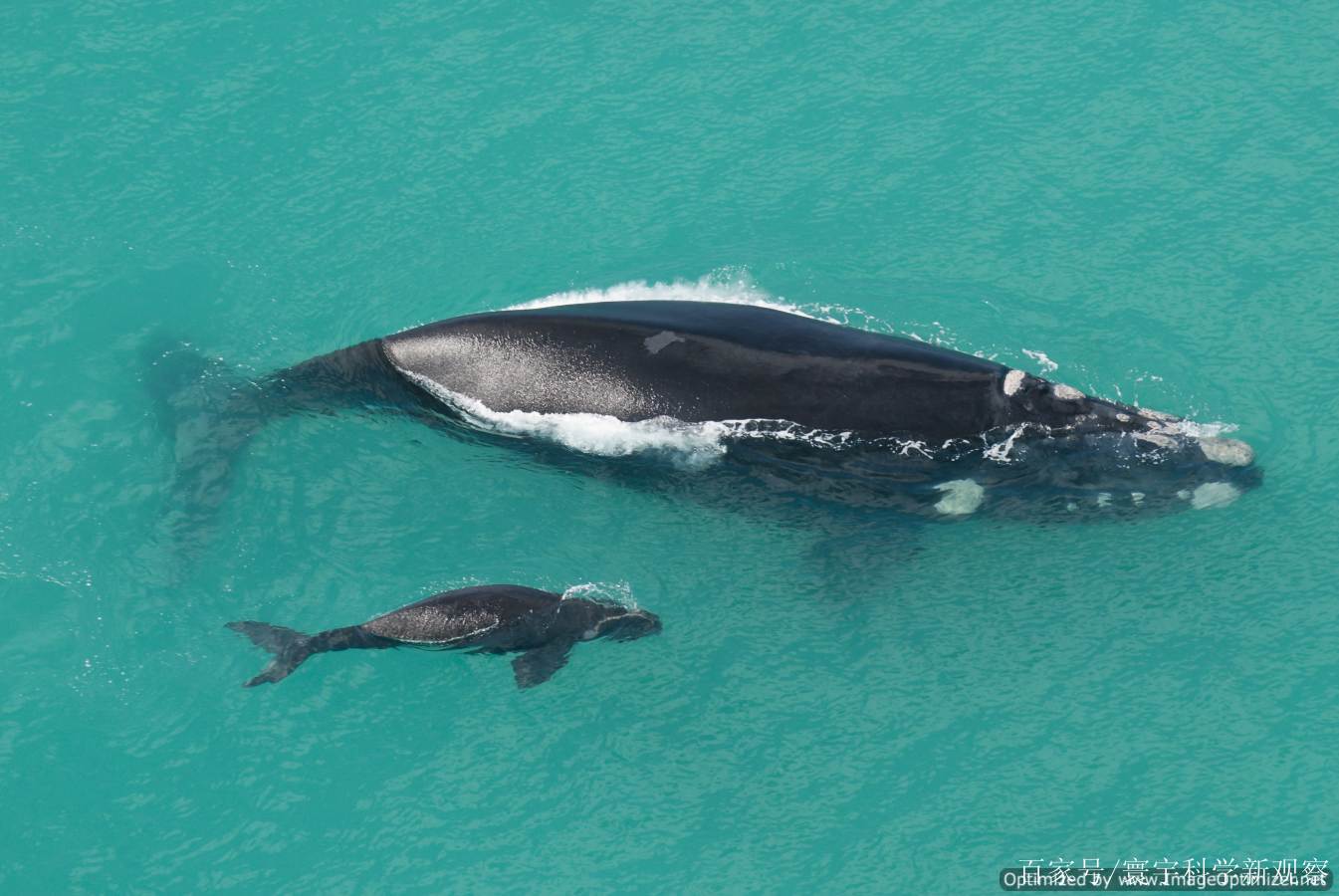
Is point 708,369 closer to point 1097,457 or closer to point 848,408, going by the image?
point 848,408

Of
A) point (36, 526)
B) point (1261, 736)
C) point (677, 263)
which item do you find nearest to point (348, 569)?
point (36, 526)

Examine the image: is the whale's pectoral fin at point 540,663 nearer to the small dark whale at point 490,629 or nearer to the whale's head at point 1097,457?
the small dark whale at point 490,629

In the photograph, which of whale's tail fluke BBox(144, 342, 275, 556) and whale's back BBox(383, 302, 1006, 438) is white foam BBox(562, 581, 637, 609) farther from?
whale's tail fluke BBox(144, 342, 275, 556)

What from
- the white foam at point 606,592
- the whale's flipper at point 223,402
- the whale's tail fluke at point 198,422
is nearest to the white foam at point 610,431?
the whale's flipper at point 223,402

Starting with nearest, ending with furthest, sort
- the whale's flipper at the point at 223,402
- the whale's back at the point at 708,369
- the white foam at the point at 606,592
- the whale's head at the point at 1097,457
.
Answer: the white foam at the point at 606,592, the whale's back at the point at 708,369, the whale's head at the point at 1097,457, the whale's flipper at the point at 223,402

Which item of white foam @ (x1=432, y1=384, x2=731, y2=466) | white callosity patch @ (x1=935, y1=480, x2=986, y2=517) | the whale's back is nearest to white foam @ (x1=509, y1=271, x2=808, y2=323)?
the whale's back

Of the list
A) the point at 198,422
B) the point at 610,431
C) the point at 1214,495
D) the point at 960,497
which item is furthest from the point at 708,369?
the point at 198,422

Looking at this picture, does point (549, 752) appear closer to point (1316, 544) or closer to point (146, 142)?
point (1316, 544)

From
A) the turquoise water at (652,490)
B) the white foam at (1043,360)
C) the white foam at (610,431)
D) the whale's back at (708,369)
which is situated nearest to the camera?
the turquoise water at (652,490)
